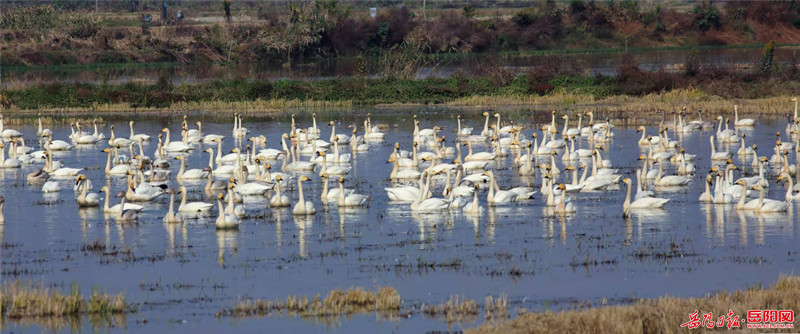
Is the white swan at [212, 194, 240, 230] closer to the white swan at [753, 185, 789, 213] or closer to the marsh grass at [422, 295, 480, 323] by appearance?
the marsh grass at [422, 295, 480, 323]

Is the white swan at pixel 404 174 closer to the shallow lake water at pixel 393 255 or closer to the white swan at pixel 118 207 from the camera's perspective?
the shallow lake water at pixel 393 255

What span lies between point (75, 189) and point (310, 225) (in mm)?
6556

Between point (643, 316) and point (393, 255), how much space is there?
546cm

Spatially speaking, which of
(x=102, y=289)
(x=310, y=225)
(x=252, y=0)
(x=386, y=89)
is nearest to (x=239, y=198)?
(x=310, y=225)

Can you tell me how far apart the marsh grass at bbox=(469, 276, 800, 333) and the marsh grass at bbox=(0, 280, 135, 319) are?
438 cm

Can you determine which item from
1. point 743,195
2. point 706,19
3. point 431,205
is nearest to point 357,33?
point 706,19

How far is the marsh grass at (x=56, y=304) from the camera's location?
1306 cm

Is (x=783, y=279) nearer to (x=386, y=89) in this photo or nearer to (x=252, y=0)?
(x=386, y=89)

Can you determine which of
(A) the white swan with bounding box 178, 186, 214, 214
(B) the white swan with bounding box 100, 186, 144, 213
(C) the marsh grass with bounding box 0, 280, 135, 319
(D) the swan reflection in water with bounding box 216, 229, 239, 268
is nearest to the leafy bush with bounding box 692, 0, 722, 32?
(A) the white swan with bounding box 178, 186, 214, 214

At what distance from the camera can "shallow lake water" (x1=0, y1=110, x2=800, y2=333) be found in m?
13.8

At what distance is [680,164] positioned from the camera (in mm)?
24672

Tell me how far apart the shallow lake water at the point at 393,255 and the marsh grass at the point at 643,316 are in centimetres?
100

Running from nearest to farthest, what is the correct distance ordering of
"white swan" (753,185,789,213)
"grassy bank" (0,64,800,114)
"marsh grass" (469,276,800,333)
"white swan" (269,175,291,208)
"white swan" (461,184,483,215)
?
"marsh grass" (469,276,800,333), "white swan" (753,185,789,213), "white swan" (461,184,483,215), "white swan" (269,175,291,208), "grassy bank" (0,64,800,114)

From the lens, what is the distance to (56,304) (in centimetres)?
1305
